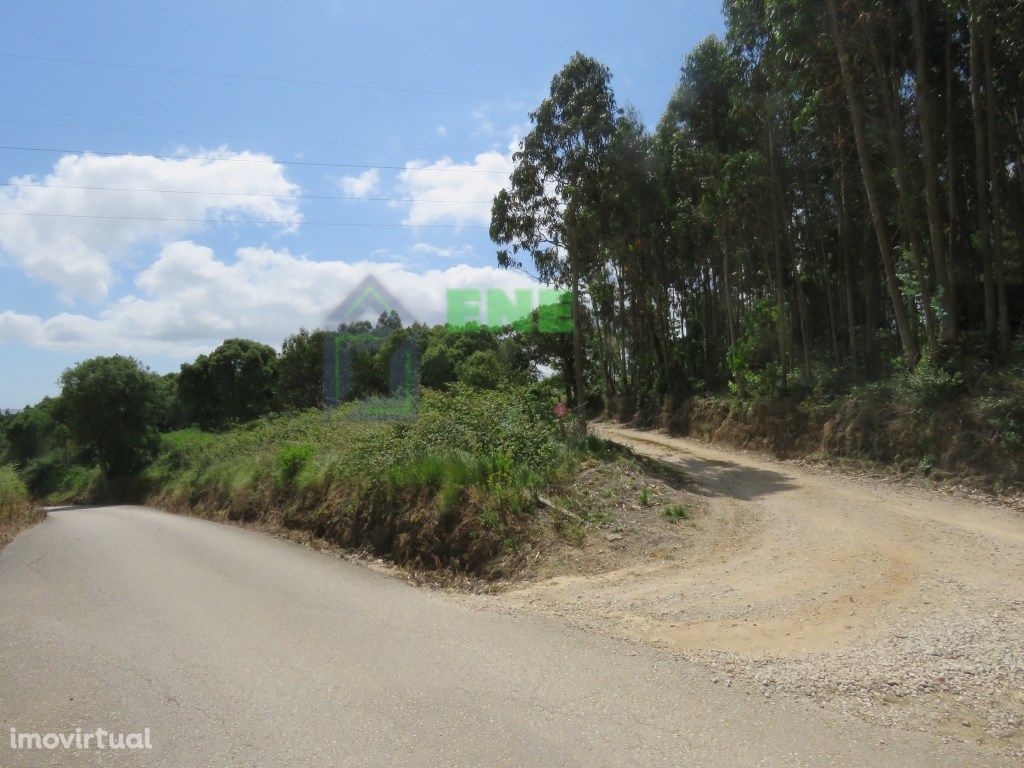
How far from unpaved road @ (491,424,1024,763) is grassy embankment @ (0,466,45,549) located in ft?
53.7

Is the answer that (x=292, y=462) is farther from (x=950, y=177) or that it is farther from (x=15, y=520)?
(x=950, y=177)

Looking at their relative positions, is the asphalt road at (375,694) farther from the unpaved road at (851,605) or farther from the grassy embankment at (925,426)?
the grassy embankment at (925,426)

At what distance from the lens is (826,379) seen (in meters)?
18.4

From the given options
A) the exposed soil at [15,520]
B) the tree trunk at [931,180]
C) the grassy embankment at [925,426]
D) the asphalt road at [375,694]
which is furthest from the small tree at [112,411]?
the tree trunk at [931,180]

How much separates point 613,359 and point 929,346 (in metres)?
22.7

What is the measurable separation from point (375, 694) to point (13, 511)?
71.3 ft

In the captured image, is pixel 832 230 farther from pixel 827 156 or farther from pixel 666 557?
pixel 666 557

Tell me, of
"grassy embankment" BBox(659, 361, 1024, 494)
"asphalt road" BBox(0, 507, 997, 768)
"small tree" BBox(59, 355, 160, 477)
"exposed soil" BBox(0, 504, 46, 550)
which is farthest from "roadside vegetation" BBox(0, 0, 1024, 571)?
"small tree" BBox(59, 355, 160, 477)

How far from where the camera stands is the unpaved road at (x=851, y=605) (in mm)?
4562

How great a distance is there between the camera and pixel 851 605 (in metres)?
6.44

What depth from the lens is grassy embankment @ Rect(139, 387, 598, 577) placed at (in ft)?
34.1

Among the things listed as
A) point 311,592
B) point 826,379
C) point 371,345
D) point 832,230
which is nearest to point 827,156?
point 832,230

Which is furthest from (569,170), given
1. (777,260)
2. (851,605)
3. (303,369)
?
(303,369)

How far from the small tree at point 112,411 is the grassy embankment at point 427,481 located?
21.2 metres
